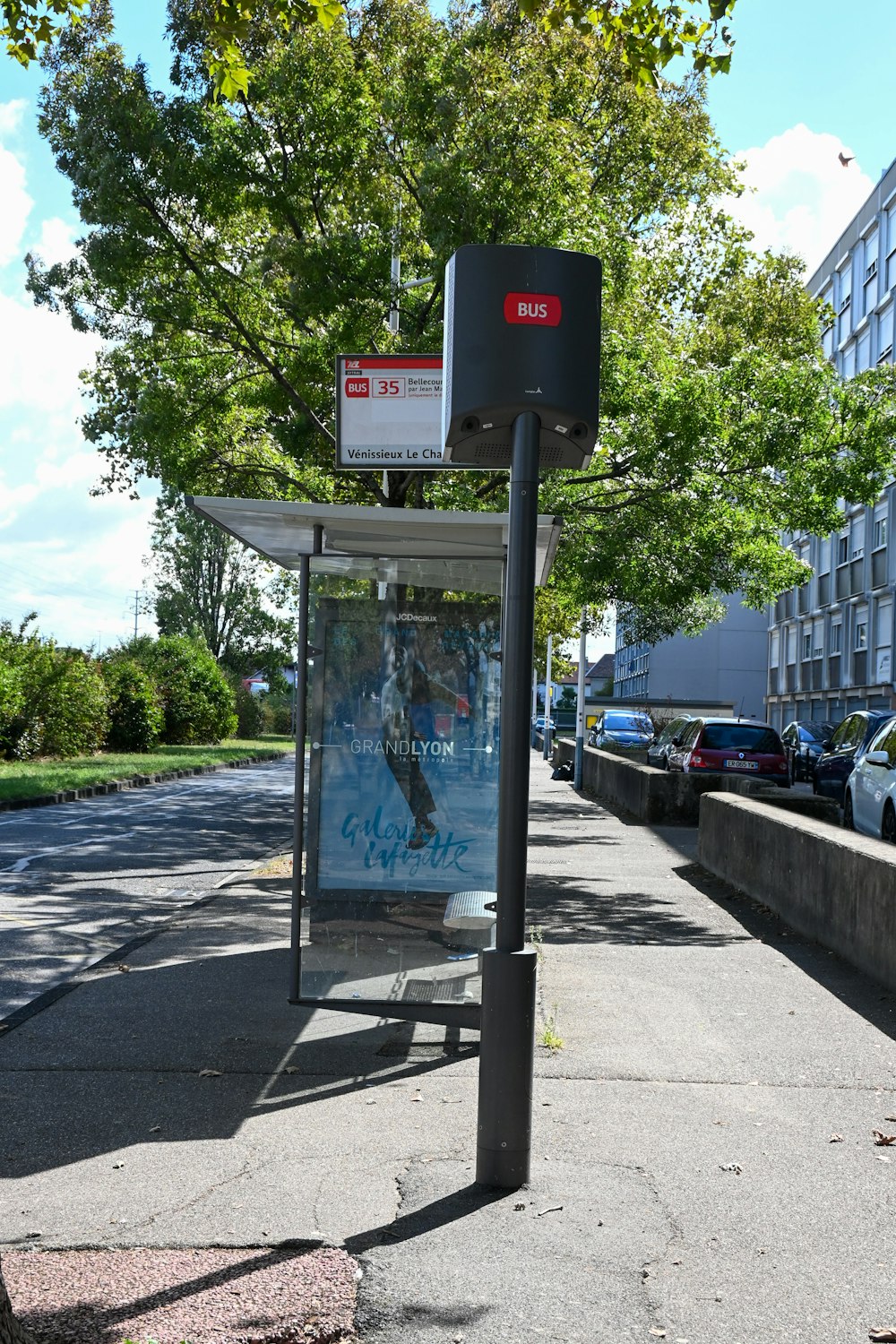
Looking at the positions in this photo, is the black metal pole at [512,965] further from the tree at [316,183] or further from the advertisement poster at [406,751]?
the tree at [316,183]

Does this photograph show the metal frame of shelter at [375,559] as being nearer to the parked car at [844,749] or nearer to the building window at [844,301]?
the parked car at [844,749]

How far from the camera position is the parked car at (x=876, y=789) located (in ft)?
49.4

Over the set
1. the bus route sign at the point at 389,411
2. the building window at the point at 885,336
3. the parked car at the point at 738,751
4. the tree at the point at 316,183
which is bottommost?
the parked car at the point at 738,751

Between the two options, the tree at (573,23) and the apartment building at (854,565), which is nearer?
the tree at (573,23)

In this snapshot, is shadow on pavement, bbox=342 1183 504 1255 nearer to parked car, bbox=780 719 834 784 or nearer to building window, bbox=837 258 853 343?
parked car, bbox=780 719 834 784

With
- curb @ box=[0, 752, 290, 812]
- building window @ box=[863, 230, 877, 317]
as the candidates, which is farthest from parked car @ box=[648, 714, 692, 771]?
building window @ box=[863, 230, 877, 317]

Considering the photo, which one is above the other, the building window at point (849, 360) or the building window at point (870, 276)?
the building window at point (870, 276)

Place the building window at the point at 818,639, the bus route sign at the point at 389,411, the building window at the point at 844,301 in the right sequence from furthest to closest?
the building window at the point at 818,639 → the building window at the point at 844,301 → the bus route sign at the point at 389,411

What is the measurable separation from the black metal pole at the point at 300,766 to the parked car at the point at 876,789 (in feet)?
31.7

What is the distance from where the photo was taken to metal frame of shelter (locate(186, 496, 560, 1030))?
622 cm

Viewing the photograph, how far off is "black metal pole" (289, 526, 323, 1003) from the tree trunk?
11.2 ft

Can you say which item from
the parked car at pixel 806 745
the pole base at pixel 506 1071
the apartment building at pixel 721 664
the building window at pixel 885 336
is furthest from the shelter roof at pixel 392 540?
the apartment building at pixel 721 664

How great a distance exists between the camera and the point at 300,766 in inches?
251

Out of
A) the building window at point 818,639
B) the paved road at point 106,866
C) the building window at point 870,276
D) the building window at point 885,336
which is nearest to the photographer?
the paved road at point 106,866
